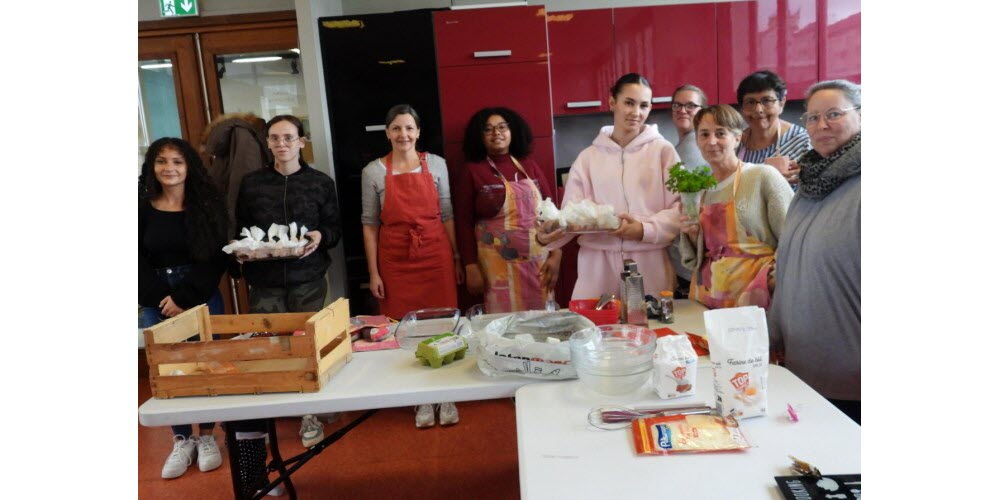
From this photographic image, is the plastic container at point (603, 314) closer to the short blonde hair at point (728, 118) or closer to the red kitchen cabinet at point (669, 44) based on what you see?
the short blonde hair at point (728, 118)

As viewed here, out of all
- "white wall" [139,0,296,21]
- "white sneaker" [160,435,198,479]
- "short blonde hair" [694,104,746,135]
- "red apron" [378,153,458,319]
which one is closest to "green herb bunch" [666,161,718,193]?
"short blonde hair" [694,104,746,135]

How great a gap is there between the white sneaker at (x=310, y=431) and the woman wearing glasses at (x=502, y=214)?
100 centimetres

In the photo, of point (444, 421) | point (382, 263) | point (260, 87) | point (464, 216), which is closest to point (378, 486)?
point (444, 421)

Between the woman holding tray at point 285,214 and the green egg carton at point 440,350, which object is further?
the woman holding tray at point 285,214

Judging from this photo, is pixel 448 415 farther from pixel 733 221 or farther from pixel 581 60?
pixel 581 60

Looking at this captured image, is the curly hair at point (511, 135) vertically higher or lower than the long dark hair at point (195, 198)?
higher

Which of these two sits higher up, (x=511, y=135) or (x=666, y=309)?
(x=511, y=135)

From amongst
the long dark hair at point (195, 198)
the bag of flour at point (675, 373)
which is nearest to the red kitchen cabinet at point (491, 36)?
the long dark hair at point (195, 198)

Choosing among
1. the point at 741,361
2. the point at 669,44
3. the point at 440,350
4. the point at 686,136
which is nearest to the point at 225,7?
the point at 669,44

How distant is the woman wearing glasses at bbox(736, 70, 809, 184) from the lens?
2.55 m

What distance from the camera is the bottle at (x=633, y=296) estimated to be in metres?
1.79

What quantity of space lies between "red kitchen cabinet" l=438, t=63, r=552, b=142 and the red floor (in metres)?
1.59

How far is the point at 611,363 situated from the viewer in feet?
4.36

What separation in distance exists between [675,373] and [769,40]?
3119 millimetres
